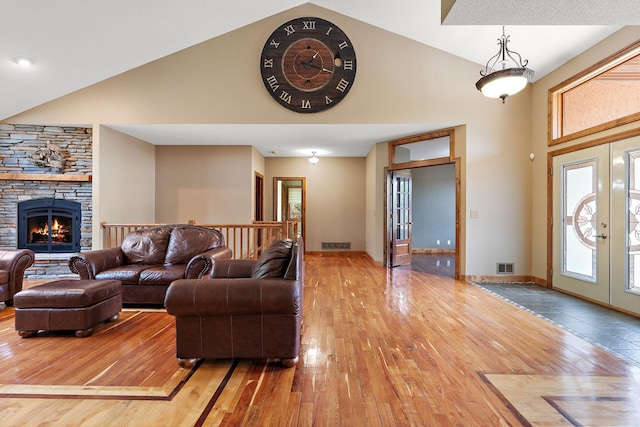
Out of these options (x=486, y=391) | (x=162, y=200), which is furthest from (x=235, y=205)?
(x=486, y=391)

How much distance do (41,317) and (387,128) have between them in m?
5.05

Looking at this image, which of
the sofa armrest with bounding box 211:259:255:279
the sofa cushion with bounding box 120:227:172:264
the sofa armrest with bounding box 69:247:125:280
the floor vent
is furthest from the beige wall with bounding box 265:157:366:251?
the sofa armrest with bounding box 211:259:255:279

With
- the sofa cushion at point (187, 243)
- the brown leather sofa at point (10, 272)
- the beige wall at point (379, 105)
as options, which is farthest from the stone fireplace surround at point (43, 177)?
the sofa cushion at point (187, 243)

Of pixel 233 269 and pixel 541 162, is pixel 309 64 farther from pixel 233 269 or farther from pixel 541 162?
pixel 541 162

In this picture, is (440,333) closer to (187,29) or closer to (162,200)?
(187,29)

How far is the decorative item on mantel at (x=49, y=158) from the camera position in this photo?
16.2ft

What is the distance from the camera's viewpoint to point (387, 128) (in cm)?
518

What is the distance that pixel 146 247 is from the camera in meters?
3.99

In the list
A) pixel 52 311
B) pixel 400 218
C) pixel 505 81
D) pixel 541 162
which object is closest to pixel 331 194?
pixel 400 218

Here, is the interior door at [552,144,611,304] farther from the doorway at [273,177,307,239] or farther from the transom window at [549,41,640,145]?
the doorway at [273,177,307,239]

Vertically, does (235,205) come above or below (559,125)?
below

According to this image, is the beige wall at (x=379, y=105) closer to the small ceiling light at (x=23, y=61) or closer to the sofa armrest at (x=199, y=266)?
the small ceiling light at (x=23, y=61)

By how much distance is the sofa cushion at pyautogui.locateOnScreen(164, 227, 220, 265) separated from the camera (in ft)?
12.8

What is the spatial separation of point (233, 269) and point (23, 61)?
4.19 meters
